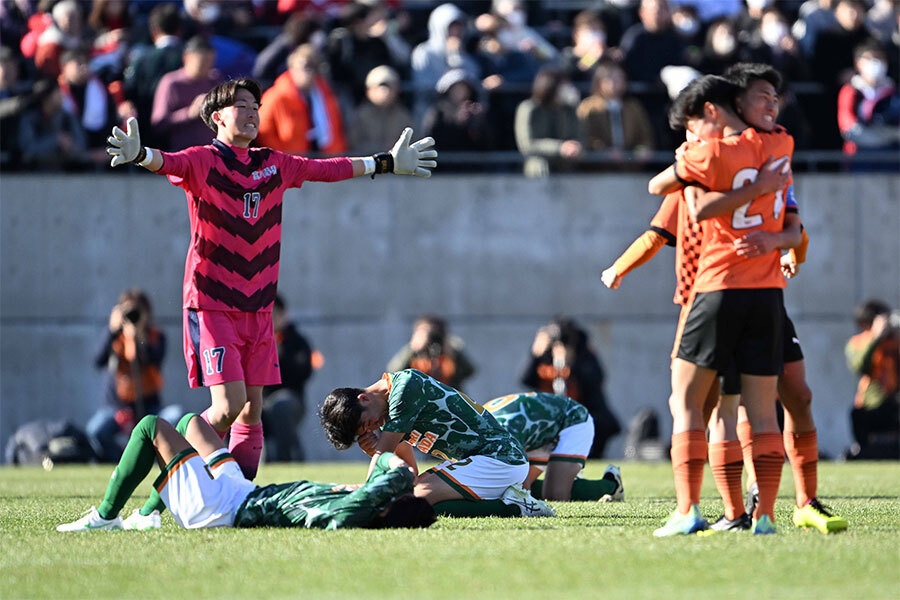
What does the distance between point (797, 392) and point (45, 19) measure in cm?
1281

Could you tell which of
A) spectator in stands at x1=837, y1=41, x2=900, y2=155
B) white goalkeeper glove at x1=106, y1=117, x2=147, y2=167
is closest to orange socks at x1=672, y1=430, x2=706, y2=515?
white goalkeeper glove at x1=106, y1=117, x2=147, y2=167

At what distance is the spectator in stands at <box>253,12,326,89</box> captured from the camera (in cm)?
1664

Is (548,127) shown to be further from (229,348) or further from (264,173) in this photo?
(229,348)

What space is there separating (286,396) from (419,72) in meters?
4.54

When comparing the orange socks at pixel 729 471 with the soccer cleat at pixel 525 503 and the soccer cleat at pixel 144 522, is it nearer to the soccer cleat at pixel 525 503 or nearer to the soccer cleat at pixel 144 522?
the soccer cleat at pixel 525 503

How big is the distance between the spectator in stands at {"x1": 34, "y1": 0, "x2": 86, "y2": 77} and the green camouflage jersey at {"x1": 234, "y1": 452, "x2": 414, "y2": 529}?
11.0m

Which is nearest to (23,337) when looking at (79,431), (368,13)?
(79,431)

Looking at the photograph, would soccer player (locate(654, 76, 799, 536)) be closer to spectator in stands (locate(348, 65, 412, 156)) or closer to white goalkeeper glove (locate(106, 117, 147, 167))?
white goalkeeper glove (locate(106, 117, 147, 167))

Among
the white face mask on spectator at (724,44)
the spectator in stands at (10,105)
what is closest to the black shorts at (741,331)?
the white face mask on spectator at (724,44)

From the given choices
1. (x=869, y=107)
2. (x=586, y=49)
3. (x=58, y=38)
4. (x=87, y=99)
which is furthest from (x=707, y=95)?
(x=58, y=38)

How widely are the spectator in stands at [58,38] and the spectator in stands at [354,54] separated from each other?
2.91 meters

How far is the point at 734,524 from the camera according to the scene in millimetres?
6594

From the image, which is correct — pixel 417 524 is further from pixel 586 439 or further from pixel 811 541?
pixel 586 439

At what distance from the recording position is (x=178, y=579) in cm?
532
